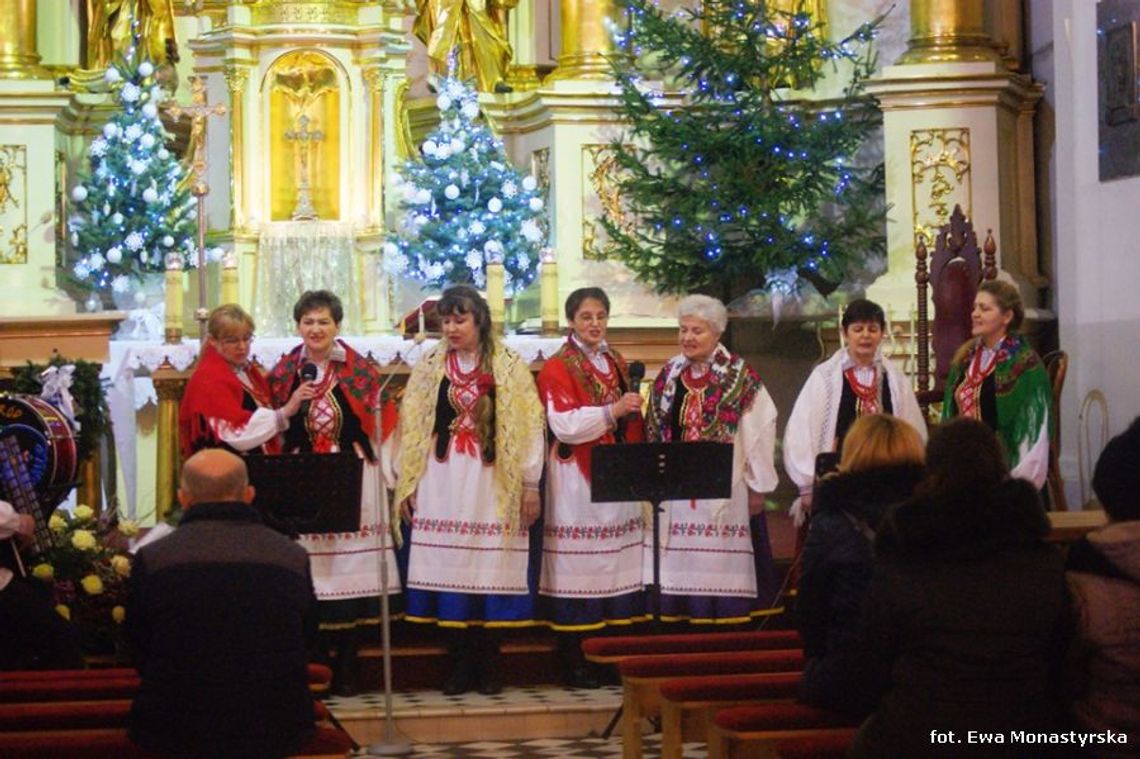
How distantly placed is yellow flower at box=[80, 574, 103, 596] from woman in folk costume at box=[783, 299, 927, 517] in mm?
2807

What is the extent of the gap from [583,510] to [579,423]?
42cm

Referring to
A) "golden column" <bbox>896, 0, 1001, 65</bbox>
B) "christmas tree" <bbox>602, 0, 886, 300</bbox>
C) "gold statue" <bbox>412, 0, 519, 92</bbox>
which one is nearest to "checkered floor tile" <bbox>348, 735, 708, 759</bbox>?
"christmas tree" <bbox>602, 0, 886, 300</bbox>

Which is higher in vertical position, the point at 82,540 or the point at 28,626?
the point at 82,540

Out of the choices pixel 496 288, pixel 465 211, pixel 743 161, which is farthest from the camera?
pixel 465 211

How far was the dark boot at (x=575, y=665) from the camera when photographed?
8.90 metres

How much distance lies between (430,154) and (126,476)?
9.20 ft

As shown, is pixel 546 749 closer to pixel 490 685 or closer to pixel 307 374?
pixel 490 685

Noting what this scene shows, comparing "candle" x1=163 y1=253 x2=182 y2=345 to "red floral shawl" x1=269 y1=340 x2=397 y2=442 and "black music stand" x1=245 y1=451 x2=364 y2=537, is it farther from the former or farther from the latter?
"black music stand" x1=245 y1=451 x2=364 y2=537

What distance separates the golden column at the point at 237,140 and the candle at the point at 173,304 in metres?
2.41

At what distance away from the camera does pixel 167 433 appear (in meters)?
10.4

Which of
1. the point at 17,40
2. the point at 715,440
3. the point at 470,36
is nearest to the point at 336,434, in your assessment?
the point at 715,440

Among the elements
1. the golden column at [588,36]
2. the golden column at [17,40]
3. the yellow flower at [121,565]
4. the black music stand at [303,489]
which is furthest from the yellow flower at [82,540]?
the golden column at [588,36]

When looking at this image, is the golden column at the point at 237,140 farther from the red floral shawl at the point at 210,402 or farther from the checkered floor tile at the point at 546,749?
the checkered floor tile at the point at 546,749

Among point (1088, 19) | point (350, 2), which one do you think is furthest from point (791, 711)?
point (350, 2)
